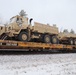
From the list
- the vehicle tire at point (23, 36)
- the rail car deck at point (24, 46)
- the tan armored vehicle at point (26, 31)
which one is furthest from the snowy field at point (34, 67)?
the tan armored vehicle at point (26, 31)

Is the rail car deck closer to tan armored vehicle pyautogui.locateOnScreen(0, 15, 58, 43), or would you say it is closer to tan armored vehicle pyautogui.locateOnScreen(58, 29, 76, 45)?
tan armored vehicle pyautogui.locateOnScreen(0, 15, 58, 43)

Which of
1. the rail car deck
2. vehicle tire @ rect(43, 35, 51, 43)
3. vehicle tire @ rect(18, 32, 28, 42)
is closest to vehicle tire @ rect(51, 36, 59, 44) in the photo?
vehicle tire @ rect(43, 35, 51, 43)

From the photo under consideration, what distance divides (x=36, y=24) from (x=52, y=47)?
2817mm

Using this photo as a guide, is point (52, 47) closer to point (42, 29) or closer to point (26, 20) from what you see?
point (42, 29)

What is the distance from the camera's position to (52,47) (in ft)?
56.0

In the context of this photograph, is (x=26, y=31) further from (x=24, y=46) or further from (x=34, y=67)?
(x=34, y=67)

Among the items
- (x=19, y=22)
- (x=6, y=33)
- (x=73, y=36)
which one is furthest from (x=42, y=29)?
(x=73, y=36)

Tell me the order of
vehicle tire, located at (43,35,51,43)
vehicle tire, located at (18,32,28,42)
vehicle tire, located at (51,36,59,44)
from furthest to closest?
1. vehicle tire, located at (51,36,59,44)
2. vehicle tire, located at (43,35,51,43)
3. vehicle tire, located at (18,32,28,42)

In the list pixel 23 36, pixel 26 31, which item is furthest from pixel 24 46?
pixel 26 31

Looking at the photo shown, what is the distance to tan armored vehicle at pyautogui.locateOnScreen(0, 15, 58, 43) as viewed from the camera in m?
15.0

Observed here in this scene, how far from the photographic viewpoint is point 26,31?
628 inches

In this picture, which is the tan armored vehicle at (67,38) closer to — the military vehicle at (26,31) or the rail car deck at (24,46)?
the military vehicle at (26,31)

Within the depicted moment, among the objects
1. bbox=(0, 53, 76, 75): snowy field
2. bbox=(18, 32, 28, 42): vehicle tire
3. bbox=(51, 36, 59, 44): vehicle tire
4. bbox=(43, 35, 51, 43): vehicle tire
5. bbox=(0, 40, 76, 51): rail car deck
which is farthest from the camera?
bbox=(51, 36, 59, 44): vehicle tire

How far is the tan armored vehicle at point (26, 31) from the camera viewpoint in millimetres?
14994
